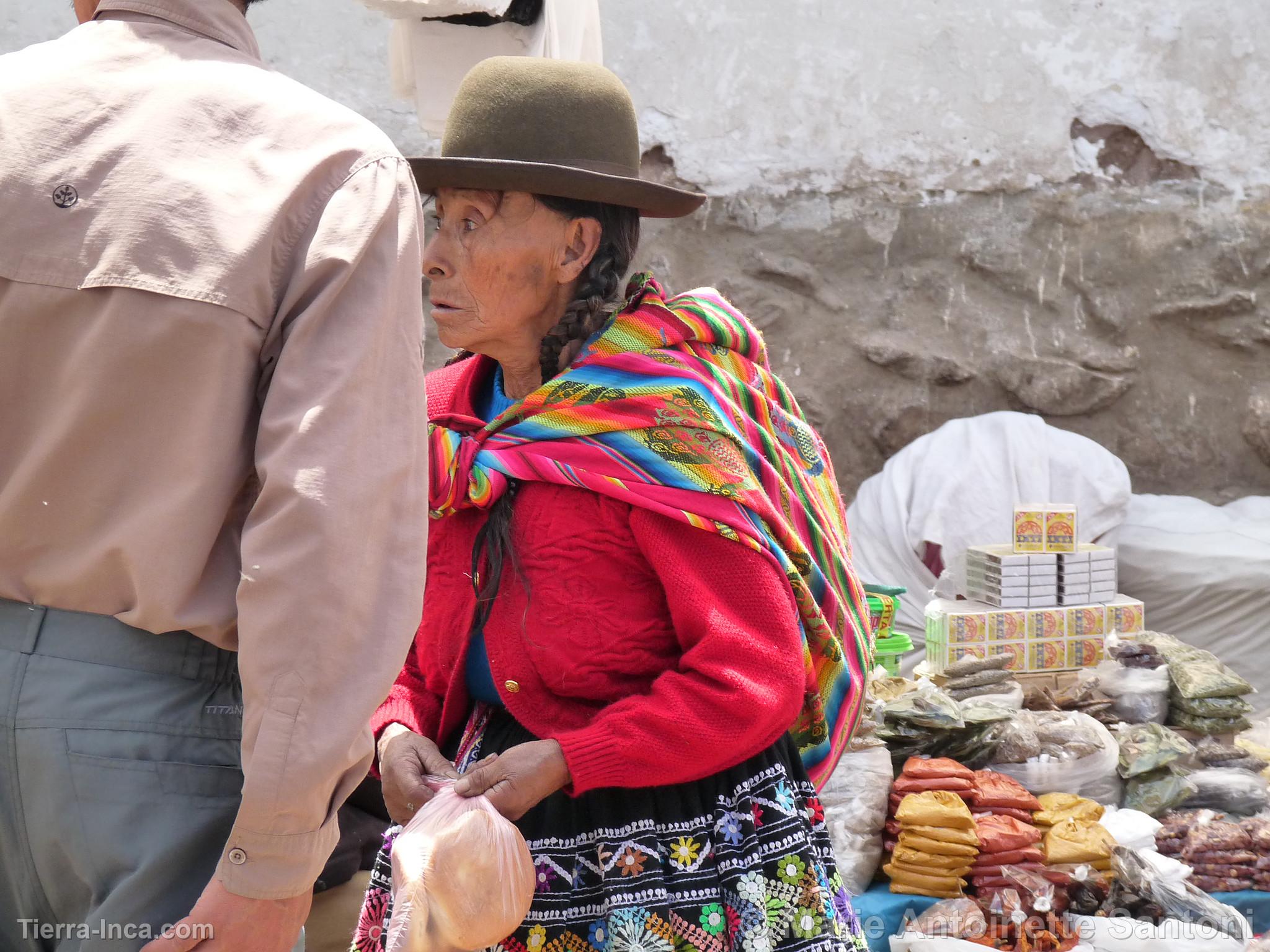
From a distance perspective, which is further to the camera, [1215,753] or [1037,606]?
[1037,606]

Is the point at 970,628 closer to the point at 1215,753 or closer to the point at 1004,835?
the point at 1215,753

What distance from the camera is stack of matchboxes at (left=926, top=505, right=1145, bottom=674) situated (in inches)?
149

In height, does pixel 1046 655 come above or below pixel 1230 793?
below

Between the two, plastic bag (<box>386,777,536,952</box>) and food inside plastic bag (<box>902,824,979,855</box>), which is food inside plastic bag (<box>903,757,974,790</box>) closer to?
food inside plastic bag (<box>902,824,979,855</box>)

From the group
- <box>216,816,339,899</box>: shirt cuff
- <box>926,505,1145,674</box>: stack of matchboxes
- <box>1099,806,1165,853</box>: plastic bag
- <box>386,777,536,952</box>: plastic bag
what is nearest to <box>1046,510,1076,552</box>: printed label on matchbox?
<box>926,505,1145,674</box>: stack of matchboxes

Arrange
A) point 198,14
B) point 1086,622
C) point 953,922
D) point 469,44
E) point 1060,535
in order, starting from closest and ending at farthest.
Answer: point 198,14 → point 953,922 → point 469,44 → point 1086,622 → point 1060,535

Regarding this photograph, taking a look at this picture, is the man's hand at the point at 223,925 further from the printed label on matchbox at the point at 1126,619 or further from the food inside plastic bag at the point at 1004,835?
the printed label on matchbox at the point at 1126,619

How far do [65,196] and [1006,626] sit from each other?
3.20 metres

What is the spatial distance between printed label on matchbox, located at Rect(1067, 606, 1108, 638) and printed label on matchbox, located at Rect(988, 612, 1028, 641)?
0.17 metres

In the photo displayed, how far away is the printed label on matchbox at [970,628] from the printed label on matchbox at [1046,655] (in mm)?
173

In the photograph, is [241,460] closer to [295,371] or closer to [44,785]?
[295,371]

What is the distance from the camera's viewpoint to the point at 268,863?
115 centimetres

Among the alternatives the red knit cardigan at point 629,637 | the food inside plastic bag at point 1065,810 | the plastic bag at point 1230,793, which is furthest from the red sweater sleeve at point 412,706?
the plastic bag at point 1230,793

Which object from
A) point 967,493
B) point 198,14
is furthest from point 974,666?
point 198,14
